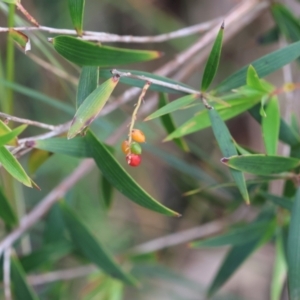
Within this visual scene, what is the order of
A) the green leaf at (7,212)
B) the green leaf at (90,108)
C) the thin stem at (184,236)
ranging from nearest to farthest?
1. the green leaf at (90,108)
2. the green leaf at (7,212)
3. the thin stem at (184,236)

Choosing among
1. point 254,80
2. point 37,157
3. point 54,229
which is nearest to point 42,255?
point 54,229

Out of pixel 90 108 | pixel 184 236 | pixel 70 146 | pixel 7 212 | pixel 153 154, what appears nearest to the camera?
pixel 90 108

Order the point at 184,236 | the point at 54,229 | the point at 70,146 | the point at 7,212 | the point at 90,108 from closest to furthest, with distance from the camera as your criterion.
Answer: the point at 90,108
the point at 70,146
the point at 7,212
the point at 54,229
the point at 184,236

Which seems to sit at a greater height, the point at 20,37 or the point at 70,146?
the point at 20,37

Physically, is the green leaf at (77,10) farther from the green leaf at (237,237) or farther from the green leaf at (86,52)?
the green leaf at (237,237)

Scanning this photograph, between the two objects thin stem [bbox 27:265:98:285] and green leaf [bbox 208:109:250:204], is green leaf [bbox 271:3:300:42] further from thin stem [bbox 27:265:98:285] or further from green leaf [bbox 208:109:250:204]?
thin stem [bbox 27:265:98:285]

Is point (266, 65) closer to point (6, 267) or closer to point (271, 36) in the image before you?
point (271, 36)

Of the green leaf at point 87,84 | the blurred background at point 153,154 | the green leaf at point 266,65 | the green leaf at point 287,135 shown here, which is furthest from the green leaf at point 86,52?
the blurred background at point 153,154
